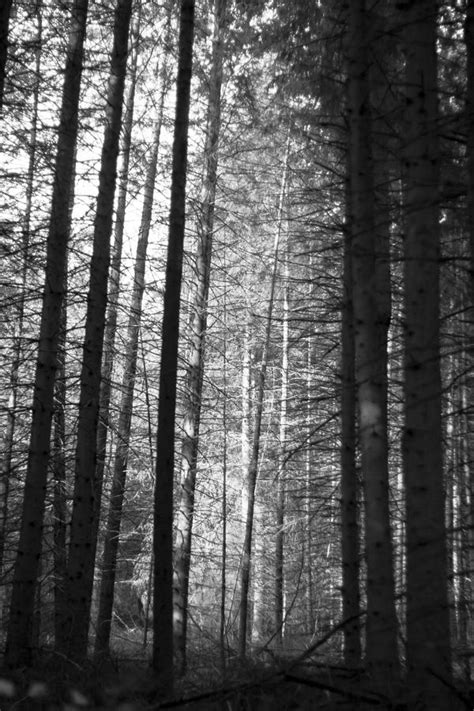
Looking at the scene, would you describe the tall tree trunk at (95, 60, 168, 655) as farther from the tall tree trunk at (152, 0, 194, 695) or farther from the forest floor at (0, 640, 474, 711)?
the forest floor at (0, 640, 474, 711)

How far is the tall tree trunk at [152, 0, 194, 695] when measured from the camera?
22.7ft

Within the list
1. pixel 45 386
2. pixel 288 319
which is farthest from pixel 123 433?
pixel 288 319

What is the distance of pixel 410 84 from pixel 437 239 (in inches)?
46.7

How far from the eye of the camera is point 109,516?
13367mm

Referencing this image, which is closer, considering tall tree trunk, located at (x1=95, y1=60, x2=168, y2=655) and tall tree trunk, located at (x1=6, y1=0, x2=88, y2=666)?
tall tree trunk, located at (x1=6, y1=0, x2=88, y2=666)

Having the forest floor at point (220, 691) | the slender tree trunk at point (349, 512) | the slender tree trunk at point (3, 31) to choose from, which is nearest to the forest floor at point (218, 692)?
the forest floor at point (220, 691)

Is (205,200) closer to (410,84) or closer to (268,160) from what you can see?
(268,160)

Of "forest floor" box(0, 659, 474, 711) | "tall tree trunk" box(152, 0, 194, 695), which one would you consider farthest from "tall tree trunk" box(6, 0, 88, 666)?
"tall tree trunk" box(152, 0, 194, 695)

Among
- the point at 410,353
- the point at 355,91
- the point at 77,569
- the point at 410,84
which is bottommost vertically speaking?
the point at 77,569

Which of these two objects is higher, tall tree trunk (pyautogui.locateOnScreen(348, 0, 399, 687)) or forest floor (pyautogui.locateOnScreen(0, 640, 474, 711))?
tall tree trunk (pyautogui.locateOnScreen(348, 0, 399, 687))

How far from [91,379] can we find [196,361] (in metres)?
3.95

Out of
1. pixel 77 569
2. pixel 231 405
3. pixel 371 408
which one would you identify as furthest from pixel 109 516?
pixel 371 408

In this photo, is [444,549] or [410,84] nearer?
[444,549]

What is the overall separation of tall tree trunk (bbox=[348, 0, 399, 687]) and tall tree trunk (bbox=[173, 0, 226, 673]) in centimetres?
452
